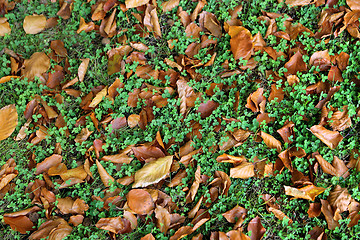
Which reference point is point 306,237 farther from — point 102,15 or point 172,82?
point 102,15

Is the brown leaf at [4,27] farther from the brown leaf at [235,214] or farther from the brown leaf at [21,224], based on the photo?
the brown leaf at [235,214]

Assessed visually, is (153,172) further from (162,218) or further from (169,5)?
(169,5)

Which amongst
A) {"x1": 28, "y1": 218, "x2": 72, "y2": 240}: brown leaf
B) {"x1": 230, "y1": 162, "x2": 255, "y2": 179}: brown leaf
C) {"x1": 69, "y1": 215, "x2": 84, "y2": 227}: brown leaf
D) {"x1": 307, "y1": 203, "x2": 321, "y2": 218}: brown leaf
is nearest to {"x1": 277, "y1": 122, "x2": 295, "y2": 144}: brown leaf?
{"x1": 230, "y1": 162, "x2": 255, "y2": 179}: brown leaf

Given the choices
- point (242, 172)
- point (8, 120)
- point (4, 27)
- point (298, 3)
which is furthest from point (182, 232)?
point (4, 27)

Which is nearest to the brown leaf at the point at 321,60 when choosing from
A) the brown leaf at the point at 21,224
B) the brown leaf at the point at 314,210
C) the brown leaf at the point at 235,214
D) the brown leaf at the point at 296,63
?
the brown leaf at the point at 296,63

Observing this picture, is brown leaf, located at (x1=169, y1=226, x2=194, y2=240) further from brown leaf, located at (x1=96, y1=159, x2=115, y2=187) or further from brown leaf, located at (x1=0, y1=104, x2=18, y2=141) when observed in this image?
brown leaf, located at (x1=0, y1=104, x2=18, y2=141)
